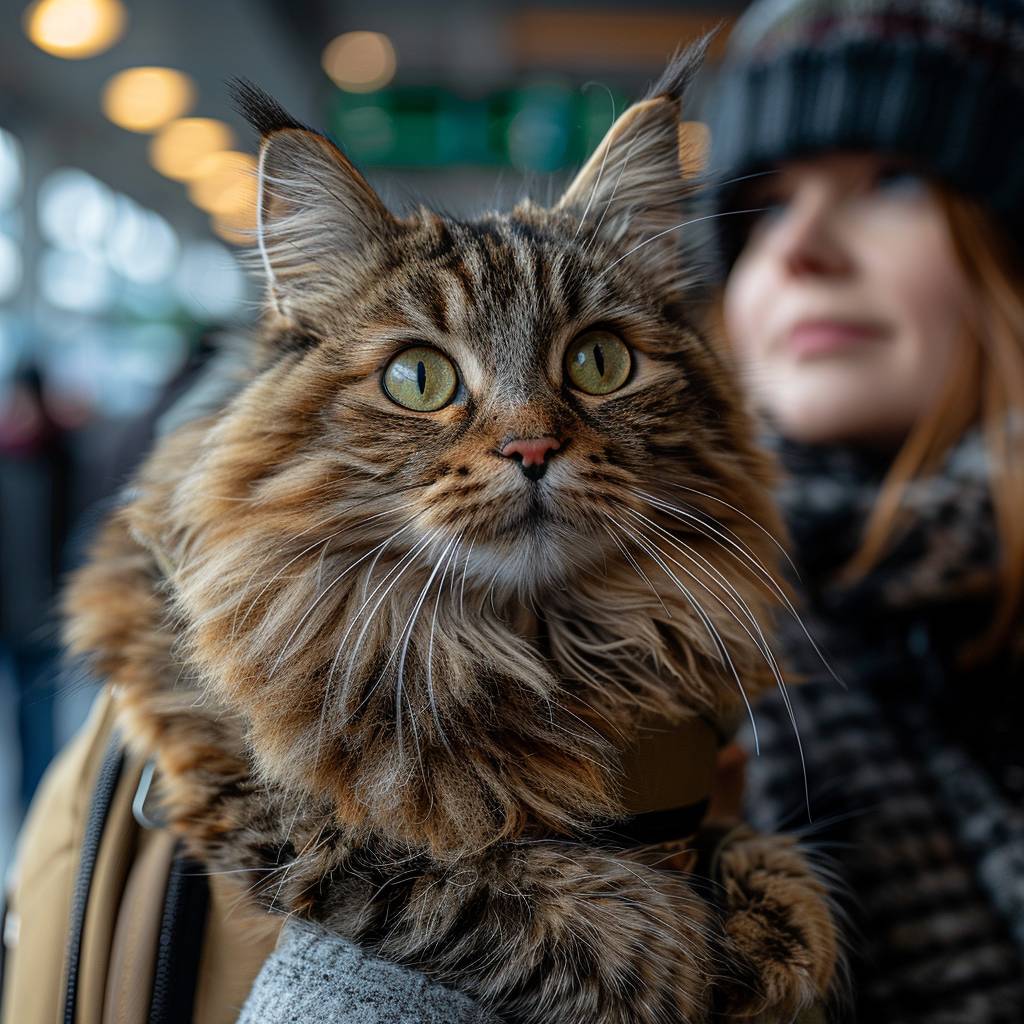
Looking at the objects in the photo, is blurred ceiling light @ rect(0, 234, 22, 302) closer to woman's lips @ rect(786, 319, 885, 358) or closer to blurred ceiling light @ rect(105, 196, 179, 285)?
blurred ceiling light @ rect(105, 196, 179, 285)

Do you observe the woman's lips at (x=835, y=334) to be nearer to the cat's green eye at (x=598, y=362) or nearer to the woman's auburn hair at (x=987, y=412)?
the woman's auburn hair at (x=987, y=412)

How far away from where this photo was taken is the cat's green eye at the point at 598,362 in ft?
2.75

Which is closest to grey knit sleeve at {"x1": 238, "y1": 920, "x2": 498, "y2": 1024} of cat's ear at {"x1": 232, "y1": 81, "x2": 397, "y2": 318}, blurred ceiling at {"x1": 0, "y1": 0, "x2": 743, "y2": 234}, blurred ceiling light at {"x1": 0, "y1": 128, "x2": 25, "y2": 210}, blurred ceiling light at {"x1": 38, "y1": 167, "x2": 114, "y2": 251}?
cat's ear at {"x1": 232, "y1": 81, "x2": 397, "y2": 318}

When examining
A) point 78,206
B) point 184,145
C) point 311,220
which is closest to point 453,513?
point 311,220

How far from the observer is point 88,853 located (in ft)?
2.53

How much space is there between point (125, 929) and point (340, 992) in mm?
216

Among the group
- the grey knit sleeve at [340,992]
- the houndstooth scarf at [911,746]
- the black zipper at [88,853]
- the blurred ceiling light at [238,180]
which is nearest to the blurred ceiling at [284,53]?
the blurred ceiling light at [238,180]

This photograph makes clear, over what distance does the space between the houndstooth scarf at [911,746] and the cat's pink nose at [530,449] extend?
482mm

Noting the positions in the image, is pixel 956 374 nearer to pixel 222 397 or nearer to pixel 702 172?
pixel 702 172

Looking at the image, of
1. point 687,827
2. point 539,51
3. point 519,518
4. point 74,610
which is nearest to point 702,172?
point 519,518

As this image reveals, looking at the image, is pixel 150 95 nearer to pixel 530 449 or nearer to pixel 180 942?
pixel 530 449

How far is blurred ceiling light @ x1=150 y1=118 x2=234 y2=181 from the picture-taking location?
3908mm

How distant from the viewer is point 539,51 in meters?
5.79

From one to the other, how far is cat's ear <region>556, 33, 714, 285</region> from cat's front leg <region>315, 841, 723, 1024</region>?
25.7 inches
